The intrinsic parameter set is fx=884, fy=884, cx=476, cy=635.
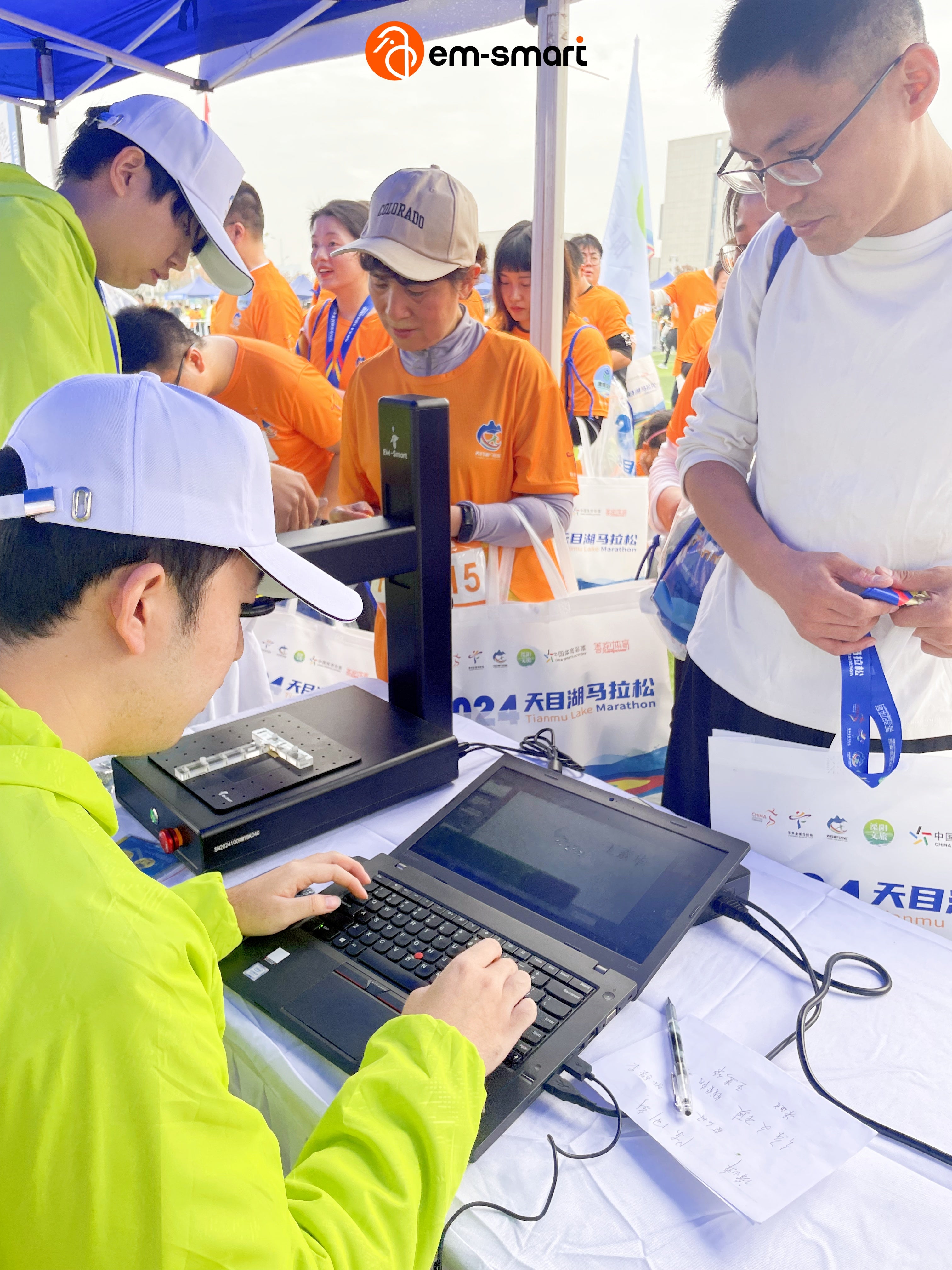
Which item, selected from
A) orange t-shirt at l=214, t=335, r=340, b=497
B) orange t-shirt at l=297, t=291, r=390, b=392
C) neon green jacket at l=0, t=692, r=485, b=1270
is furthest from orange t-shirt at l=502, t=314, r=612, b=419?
neon green jacket at l=0, t=692, r=485, b=1270

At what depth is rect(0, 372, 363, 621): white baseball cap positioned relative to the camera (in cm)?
64

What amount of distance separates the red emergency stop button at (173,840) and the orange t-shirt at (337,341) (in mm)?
2147

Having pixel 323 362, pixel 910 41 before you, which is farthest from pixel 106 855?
pixel 323 362

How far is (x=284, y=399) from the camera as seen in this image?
8.14 feet

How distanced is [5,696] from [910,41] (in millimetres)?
1080

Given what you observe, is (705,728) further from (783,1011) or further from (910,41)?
(910,41)

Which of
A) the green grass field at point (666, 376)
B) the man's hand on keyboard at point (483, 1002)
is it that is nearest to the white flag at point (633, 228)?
the green grass field at point (666, 376)

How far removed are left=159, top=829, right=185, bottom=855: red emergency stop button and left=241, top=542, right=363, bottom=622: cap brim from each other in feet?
1.24

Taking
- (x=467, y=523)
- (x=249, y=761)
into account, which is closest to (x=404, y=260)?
(x=467, y=523)

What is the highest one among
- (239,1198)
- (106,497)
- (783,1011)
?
(106,497)

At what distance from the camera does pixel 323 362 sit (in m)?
3.43

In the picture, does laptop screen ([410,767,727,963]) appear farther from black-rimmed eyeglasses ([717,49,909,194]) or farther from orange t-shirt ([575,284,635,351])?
orange t-shirt ([575,284,635,351])

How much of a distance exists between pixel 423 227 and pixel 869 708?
1233 mm

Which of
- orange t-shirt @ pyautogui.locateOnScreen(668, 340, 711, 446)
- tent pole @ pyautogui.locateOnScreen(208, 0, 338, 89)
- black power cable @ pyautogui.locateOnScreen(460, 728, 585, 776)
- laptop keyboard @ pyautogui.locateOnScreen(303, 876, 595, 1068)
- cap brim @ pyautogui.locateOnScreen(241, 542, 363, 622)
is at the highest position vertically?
tent pole @ pyautogui.locateOnScreen(208, 0, 338, 89)
